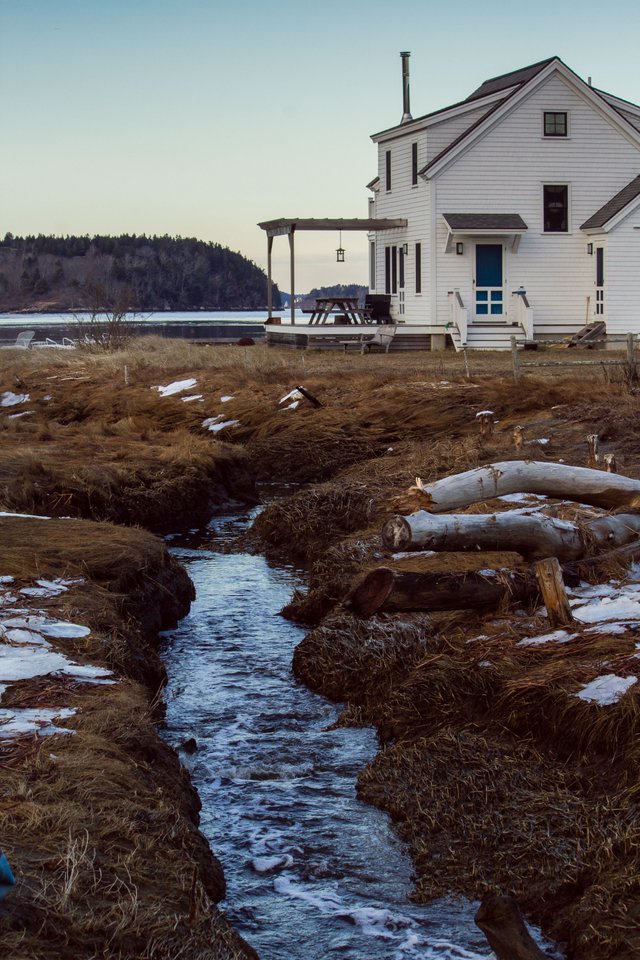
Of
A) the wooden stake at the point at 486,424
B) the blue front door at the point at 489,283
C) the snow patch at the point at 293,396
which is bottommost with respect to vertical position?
the wooden stake at the point at 486,424

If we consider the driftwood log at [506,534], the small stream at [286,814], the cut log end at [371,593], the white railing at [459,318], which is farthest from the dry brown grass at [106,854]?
the white railing at [459,318]

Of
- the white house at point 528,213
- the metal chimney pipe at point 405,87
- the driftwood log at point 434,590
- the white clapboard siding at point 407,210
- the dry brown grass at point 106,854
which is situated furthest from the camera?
the metal chimney pipe at point 405,87

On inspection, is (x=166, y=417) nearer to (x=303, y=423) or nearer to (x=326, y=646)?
(x=303, y=423)

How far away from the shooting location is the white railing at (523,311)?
33.3m

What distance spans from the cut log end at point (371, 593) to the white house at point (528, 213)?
25.4m

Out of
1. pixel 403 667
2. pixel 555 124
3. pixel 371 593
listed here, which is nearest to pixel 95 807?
pixel 371 593

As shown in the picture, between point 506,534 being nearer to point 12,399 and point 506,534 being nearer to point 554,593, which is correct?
point 554,593

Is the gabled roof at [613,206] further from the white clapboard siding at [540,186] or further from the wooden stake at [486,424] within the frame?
the wooden stake at [486,424]

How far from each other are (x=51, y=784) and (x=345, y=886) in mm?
1719

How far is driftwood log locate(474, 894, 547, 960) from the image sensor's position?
494 cm

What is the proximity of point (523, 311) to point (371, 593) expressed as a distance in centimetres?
2640

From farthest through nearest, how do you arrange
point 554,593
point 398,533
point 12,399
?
point 12,399
point 398,533
point 554,593

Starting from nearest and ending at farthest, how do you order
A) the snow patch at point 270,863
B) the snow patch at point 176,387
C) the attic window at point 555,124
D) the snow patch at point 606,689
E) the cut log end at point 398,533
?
the snow patch at point 270,863
the snow patch at point 606,689
the cut log end at point 398,533
the snow patch at point 176,387
the attic window at point 555,124

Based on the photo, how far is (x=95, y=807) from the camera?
541cm
